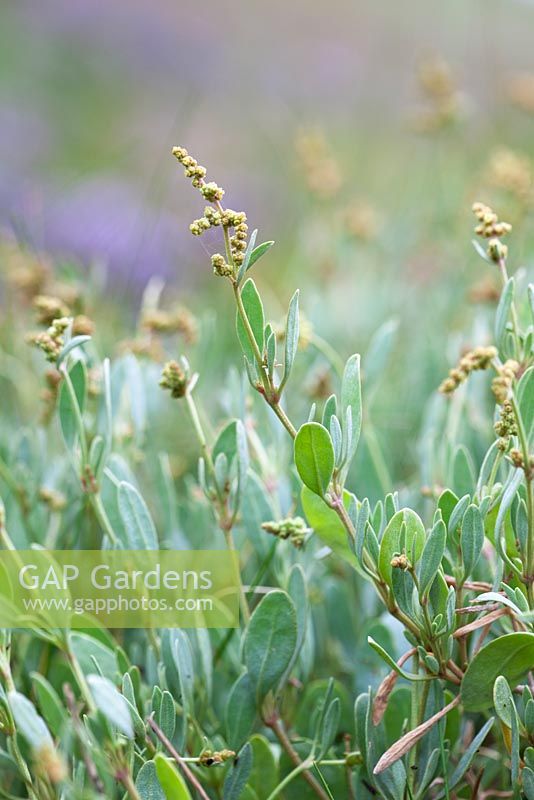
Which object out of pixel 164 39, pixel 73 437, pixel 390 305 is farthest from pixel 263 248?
pixel 164 39

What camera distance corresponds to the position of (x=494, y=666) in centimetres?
62

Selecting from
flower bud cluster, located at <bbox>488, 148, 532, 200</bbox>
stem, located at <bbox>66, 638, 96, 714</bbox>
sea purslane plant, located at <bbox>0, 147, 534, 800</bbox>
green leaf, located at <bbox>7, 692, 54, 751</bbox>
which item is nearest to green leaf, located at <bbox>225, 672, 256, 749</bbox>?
sea purslane plant, located at <bbox>0, 147, 534, 800</bbox>

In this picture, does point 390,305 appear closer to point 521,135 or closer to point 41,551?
point 41,551

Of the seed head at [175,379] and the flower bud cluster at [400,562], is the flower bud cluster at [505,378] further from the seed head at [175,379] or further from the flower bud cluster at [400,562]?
the seed head at [175,379]

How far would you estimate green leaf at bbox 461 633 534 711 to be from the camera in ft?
1.99

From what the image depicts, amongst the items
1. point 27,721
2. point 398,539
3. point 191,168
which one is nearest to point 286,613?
point 398,539

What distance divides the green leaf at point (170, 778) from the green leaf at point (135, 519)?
9.4 inches

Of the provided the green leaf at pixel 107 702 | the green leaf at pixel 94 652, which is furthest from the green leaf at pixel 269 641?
the green leaf at pixel 107 702

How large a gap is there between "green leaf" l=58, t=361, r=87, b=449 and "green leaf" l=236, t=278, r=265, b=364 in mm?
205

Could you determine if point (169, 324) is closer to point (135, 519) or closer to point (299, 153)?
point (135, 519)

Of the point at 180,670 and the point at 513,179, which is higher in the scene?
the point at 513,179

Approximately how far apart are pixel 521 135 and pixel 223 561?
90.2 inches

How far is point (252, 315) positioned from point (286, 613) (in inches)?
8.9

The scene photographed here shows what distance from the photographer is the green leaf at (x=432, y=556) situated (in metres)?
0.60
